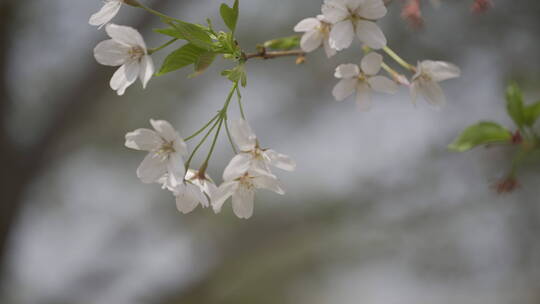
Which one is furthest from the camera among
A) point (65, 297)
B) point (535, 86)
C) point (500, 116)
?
point (65, 297)

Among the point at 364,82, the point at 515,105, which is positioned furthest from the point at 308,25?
the point at 515,105

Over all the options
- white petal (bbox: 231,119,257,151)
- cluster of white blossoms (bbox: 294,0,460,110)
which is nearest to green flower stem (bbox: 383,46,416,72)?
cluster of white blossoms (bbox: 294,0,460,110)

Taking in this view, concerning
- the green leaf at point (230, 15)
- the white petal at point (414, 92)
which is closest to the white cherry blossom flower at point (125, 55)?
the green leaf at point (230, 15)

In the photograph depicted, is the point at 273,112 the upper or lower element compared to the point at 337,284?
Result: upper

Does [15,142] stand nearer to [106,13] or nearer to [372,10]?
[106,13]

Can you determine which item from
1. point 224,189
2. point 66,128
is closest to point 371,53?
point 224,189

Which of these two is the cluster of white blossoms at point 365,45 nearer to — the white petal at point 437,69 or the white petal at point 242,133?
the white petal at point 437,69

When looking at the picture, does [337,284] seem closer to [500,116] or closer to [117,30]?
[500,116]
